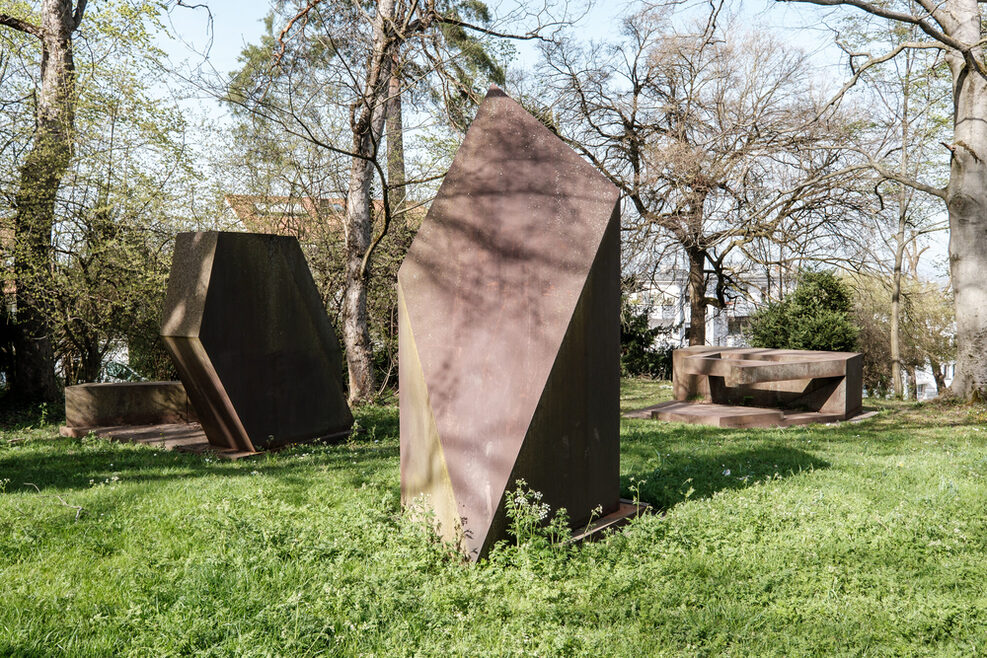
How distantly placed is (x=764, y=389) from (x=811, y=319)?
5822 mm

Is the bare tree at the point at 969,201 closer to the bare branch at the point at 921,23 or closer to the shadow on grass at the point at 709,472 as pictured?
the bare branch at the point at 921,23

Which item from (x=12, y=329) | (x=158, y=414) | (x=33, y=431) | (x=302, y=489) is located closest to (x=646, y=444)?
(x=302, y=489)

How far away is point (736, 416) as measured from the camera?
9.55 m

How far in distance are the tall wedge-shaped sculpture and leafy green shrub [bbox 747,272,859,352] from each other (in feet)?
42.5

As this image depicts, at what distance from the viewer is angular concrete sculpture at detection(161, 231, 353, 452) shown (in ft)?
22.7

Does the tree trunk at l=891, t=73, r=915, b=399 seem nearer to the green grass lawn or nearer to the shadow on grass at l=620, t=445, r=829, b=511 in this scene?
the shadow on grass at l=620, t=445, r=829, b=511

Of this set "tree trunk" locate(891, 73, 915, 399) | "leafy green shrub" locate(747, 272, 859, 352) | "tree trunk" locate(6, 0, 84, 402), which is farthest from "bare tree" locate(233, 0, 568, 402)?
"tree trunk" locate(891, 73, 915, 399)

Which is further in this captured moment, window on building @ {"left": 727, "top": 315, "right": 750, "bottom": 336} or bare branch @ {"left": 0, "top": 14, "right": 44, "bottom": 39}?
window on building @ {"left": 727, "top": 315, "right": 750, "bottom": 336}

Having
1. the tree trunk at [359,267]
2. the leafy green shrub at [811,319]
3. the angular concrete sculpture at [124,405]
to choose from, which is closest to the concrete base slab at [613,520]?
the angular concrete sculpture at [124,405]

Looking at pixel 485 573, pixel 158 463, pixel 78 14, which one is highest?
pixel 78 14

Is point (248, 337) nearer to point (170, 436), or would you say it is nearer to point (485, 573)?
point (170, 436)

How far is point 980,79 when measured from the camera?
1090 cm

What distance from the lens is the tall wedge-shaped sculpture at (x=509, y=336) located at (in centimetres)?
375

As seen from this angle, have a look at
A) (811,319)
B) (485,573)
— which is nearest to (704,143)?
(811,319)
